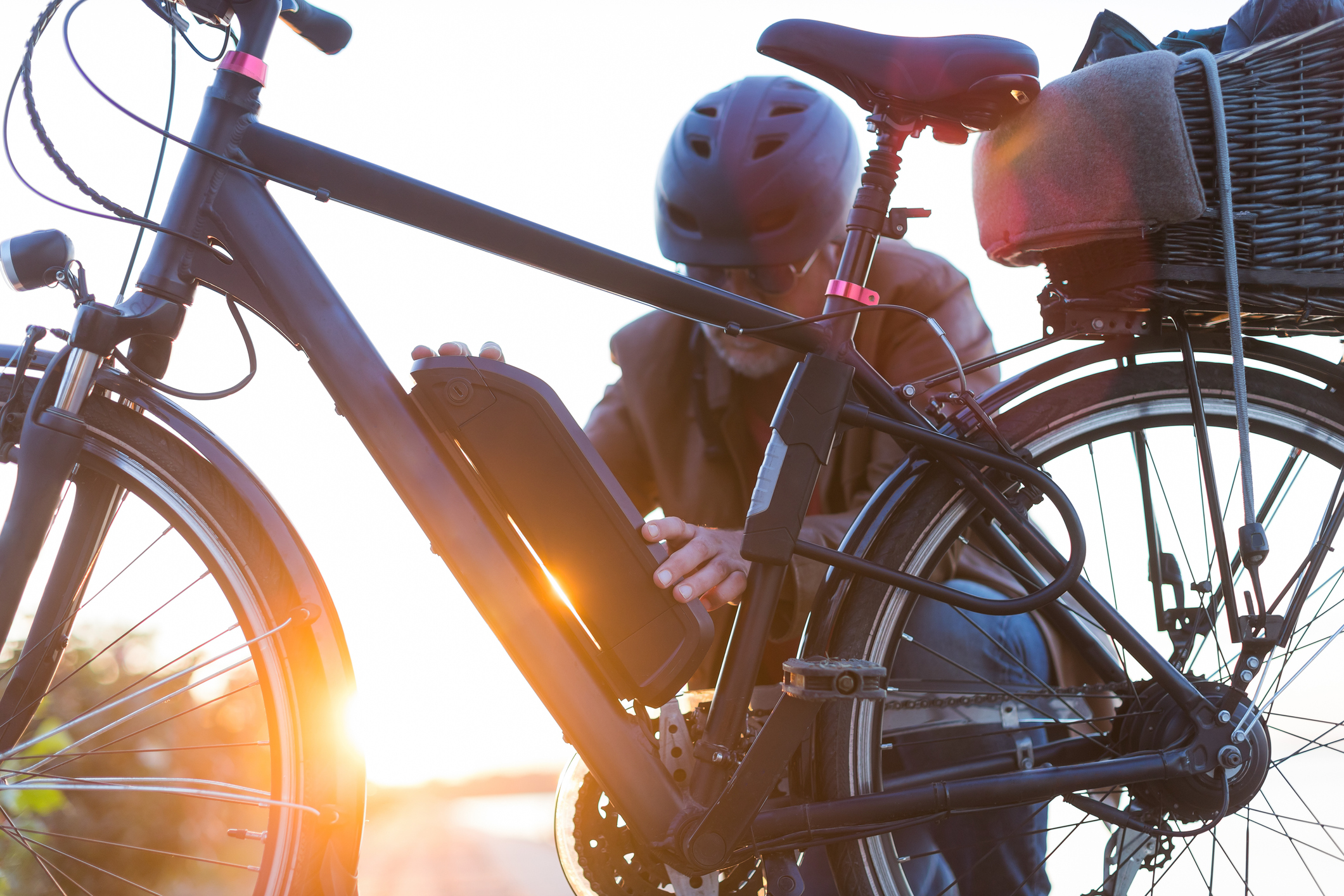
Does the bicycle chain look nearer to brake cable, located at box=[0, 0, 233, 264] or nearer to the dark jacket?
the dark jacket

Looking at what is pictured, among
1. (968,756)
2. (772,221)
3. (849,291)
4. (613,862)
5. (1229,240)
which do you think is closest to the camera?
(1229,240)

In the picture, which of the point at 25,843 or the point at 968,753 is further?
the point at 968,753

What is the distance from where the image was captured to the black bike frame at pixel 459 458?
1.02 metres

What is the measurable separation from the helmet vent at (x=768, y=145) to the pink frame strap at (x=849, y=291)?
2.07 ft

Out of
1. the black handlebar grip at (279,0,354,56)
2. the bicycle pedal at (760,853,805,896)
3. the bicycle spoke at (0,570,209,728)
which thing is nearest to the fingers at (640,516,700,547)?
the bicycle pedal at (760,853,805,896)

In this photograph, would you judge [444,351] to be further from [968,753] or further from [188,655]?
[968,753]

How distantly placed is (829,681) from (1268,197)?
73 cm

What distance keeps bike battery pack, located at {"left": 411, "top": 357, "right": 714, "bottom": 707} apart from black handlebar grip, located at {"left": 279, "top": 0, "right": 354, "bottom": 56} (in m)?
0.46

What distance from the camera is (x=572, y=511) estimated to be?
1.03 meters

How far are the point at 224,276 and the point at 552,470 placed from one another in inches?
17.4

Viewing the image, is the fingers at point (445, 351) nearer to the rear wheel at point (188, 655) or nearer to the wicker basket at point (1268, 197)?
the rear wheel at point (188, 655)

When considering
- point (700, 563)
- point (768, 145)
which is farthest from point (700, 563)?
point (768, 145)

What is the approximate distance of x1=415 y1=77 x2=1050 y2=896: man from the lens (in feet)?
4.57

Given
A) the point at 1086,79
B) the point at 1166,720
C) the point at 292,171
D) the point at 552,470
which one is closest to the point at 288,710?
the point at 552,470
